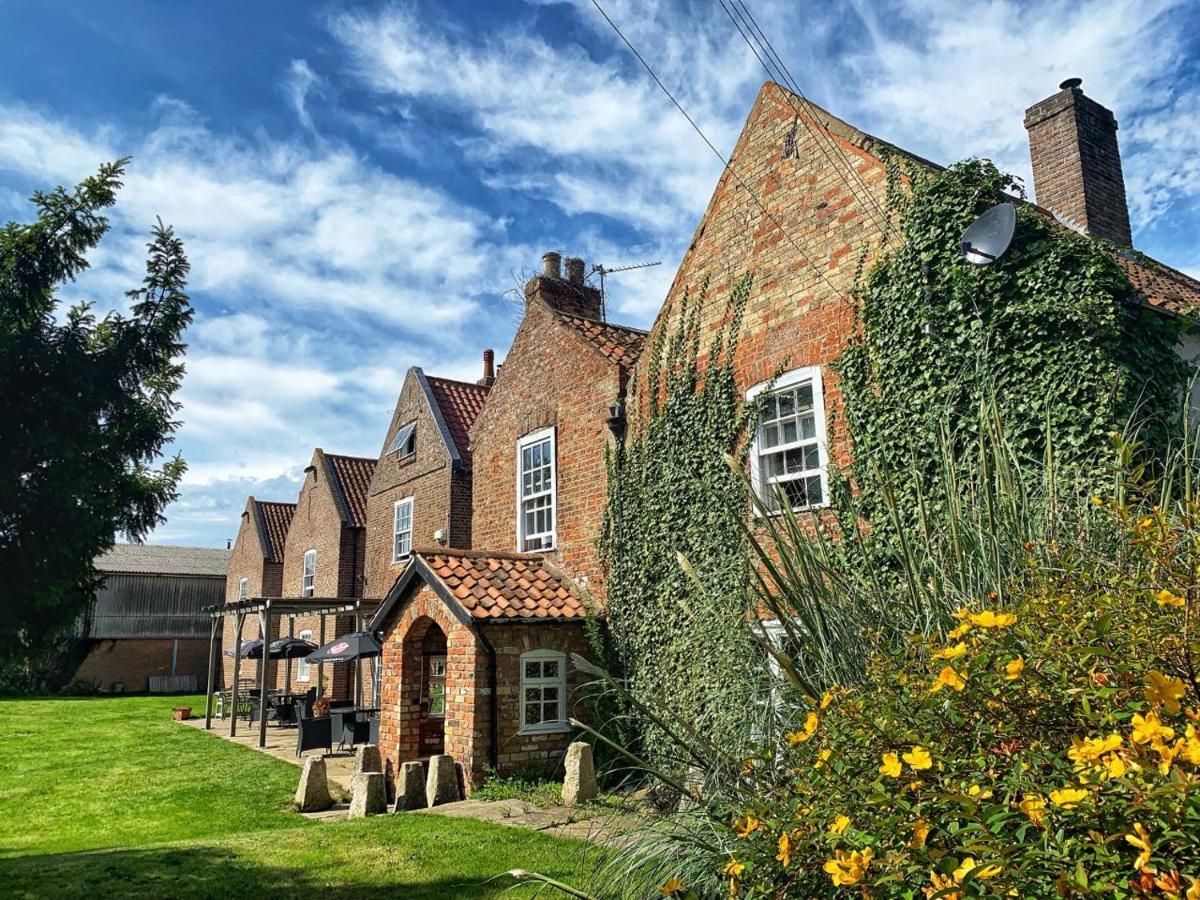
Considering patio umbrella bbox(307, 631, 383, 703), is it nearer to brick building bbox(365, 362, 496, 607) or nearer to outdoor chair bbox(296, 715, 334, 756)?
outdoor chair bbox(296, 715, 334, 756)

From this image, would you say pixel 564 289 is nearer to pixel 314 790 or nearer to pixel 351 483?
pixel 314 790

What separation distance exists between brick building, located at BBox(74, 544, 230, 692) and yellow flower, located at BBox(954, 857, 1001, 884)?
40.9 metres

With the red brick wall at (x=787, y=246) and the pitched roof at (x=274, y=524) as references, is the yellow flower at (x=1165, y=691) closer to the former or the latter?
the red brick wall at (x=787, y=246)

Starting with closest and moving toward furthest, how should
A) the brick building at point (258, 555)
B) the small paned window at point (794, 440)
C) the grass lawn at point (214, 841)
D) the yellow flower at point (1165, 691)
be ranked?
1. the yellow flower at point (1165, 691)
2. the grass lawn at point (214, 841)
3. the small paned window at point (794, 440)
4. the brick building at point (258, 555)

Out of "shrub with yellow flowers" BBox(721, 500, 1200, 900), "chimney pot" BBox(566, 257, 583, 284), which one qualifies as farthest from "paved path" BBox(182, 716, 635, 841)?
"chimney pot" BBox(566, 257, 583, 284)

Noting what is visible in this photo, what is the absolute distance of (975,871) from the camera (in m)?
2.47

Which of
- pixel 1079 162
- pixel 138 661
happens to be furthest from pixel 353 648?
pixel 138 661

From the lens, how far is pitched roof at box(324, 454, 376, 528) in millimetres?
25188

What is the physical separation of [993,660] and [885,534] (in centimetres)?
533

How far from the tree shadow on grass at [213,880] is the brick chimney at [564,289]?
1076cm

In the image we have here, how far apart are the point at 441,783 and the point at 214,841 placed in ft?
9.14

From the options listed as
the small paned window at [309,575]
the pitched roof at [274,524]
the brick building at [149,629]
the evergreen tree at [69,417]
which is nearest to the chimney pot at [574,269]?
the evergreen tree at [69,417]

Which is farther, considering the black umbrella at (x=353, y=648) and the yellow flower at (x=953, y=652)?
the black umbrella at (x=353, y=648)

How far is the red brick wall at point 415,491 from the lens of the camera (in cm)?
1834
